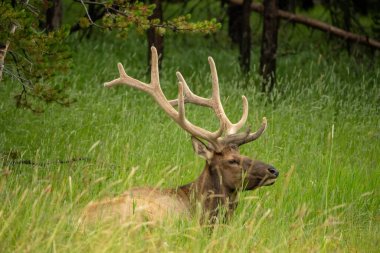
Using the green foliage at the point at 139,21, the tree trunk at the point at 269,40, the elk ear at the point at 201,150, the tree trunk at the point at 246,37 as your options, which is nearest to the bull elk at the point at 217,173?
the elk ear at the point at 201,150

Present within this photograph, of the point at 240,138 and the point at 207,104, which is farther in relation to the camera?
the point at 207,104

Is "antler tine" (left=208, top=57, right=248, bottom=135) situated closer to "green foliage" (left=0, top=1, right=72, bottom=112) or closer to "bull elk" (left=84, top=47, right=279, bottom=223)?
"bull elk" (left=84, top=47, right=279, bottom=223)

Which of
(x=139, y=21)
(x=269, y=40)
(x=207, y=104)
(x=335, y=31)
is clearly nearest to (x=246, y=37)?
(x=269, y=40)

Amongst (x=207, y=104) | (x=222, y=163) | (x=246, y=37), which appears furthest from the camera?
(x=246, y=37)

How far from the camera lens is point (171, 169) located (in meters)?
7.57

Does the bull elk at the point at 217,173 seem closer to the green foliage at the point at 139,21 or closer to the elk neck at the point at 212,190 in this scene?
the elk neck at the point at 212,190

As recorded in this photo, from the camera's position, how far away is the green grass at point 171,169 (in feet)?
18.6

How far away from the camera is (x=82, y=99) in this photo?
37.9ft

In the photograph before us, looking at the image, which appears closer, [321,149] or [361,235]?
[361,235]

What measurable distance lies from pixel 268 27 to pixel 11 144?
509cm

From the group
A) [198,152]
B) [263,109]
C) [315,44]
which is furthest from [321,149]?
[315,44]

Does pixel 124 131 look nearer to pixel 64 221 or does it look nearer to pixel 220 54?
pixel 64 221

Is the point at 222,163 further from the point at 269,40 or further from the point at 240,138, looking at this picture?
the point at 269,40

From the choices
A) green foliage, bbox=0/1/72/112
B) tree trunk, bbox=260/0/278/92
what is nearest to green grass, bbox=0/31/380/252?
green foliage, bbox=0/1/72/112
